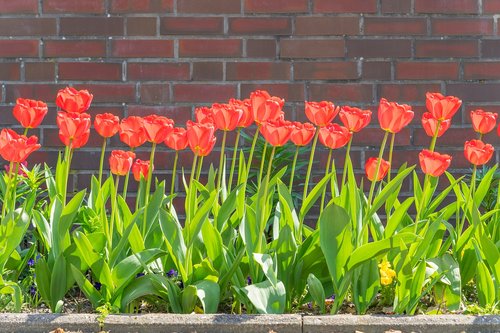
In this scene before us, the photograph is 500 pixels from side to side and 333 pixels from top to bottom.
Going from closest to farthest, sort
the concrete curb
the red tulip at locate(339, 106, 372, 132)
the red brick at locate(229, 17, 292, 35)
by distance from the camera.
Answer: the concrete curb
the red tulip at locate(339, 106, 372, 132)
the red brick at locate(229, 17, 292, 35)

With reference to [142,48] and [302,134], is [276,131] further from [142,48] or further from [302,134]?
[142,48]

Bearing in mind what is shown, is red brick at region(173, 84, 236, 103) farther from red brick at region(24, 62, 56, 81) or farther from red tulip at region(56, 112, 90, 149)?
red tulip at region(56, 112, 90, 149)

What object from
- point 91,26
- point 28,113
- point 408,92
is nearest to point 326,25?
point 408,92

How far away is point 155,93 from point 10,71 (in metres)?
0.58

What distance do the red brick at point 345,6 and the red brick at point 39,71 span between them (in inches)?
41.8

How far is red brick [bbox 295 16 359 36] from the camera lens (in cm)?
345

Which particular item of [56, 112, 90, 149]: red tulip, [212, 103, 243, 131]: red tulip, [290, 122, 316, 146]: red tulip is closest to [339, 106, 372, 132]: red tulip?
[290, 122, 316, 146]: red tulip

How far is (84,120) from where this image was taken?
2334 millimetres

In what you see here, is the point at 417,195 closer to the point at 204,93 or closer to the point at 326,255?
the point at 326,255

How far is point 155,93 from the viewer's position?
3445 millimetres

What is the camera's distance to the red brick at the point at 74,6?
3.44 metres

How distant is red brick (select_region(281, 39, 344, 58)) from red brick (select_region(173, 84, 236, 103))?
257 millimetres

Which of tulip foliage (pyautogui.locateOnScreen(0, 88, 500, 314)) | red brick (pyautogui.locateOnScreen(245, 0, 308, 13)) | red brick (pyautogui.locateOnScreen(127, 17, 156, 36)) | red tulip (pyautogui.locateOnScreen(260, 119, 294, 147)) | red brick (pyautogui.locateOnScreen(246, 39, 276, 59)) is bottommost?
tulip foliage (pyautogui.locateOnScreen(0, 88, 500, 314))

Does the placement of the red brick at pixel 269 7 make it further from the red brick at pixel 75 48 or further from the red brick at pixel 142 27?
the red brick at pixel 75 48
